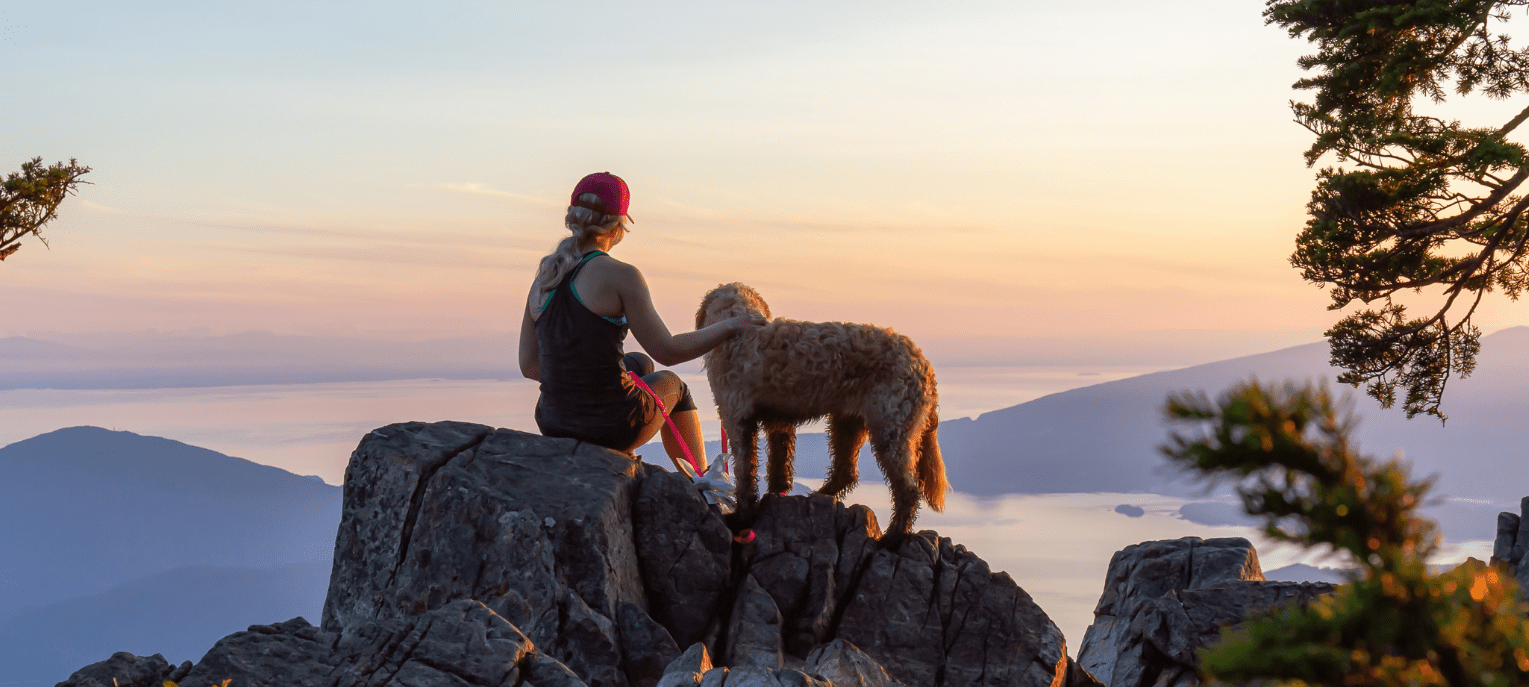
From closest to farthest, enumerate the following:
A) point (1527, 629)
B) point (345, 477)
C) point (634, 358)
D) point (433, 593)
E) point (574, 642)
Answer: point (1527, 629) → point (574, 642) → point (433, 593) → point (345, 477) → point (634, 358)

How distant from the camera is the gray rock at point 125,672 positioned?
496 centimetres

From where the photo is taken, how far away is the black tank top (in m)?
8.00

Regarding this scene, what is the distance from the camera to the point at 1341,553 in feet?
6.76

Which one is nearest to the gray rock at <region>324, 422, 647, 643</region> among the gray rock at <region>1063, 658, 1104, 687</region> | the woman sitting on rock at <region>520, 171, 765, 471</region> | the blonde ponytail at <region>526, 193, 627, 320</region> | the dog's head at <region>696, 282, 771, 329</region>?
the woman sitting on rock at <region>520, 171, 765, 471</region>

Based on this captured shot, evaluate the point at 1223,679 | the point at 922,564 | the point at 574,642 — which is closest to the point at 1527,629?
the point at 1223,679

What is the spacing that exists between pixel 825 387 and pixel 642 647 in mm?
2479

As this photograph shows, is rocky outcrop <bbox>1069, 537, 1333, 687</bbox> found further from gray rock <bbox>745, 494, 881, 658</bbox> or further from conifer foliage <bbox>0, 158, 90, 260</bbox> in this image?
conifer foliage <bbox>0, 158, 90, 260</bbox>

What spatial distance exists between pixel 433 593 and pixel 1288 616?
629 cm

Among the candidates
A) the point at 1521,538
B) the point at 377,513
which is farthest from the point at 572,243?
the point at 1521,538

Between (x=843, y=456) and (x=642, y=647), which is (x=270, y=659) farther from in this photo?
(x=843, y=456)

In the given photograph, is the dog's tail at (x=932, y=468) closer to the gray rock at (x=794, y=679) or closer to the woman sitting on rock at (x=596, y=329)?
the woman sitting on rock at (x=596, y=329)

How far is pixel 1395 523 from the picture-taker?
2.06 m

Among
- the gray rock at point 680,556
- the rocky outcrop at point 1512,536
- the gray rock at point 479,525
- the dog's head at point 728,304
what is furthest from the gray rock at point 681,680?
the rocky outcrop at point 1512,536

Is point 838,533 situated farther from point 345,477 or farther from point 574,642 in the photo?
point 345,477
